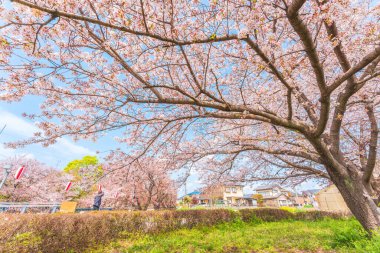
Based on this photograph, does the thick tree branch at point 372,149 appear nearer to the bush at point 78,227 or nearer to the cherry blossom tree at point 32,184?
the bush at point 78,227

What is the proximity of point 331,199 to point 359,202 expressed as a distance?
76.5 feet

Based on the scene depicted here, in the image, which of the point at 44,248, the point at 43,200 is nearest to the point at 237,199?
the point at 43,200

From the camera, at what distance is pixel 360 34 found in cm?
338

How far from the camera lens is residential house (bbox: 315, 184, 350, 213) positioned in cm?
2074

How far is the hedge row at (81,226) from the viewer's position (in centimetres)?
378

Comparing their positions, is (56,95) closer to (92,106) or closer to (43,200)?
(92,106)

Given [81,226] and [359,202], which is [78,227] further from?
[359,202]

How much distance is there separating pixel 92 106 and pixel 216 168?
5.76 metres

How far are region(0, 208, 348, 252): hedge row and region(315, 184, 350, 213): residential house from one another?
62.6 ft

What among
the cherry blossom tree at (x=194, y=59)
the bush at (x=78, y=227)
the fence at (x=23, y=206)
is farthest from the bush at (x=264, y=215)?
the fence at (x=23, y=206)

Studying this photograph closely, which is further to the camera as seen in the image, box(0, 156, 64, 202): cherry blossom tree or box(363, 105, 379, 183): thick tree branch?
box(0, 156, 64, 202): cherry blossom tree

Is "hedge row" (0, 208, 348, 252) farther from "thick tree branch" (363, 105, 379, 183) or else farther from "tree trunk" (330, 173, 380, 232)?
"thick tree branch" (363, 105, 379, 183)

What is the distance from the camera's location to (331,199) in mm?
21969

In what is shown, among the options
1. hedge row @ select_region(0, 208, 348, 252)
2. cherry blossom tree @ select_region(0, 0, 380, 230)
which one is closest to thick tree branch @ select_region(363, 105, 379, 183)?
cherry blossom tree @ select_region(0, 0, 380, 230)
